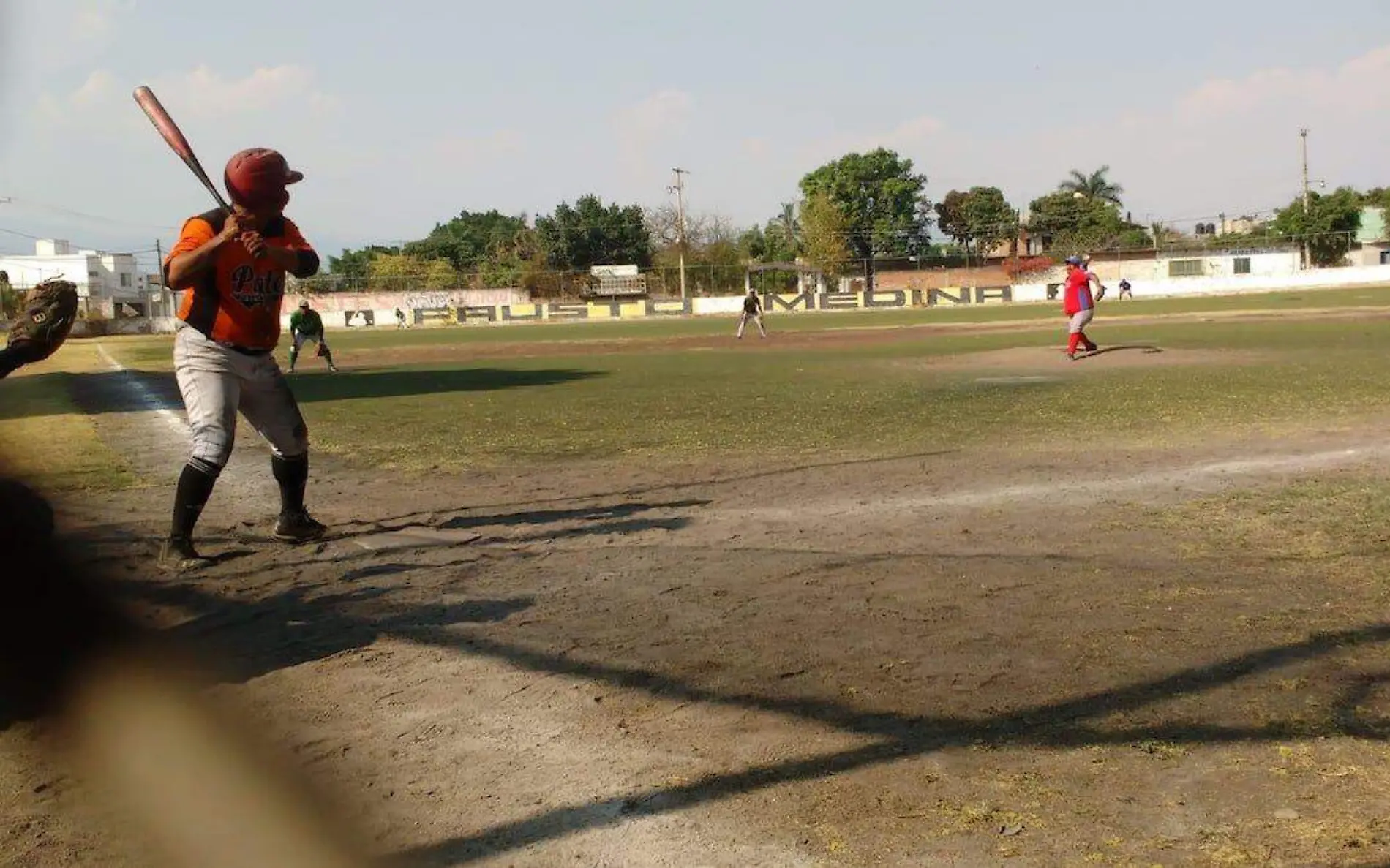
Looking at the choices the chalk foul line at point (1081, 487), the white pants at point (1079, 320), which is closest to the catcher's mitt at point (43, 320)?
the chalk foul line at point (1081, 487)

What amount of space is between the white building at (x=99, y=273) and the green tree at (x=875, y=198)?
61.0 meters

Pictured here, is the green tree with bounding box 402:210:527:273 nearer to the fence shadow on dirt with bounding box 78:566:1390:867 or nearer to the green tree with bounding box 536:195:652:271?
the green tree with bounding box 536:195:652:271

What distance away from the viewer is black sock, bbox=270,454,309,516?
6.56 meters

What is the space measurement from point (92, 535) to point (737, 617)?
442 cm

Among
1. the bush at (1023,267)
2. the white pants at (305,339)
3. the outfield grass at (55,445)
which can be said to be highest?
the bush at (1023,267)

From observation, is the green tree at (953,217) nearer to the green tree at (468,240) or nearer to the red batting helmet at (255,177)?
the green tree at (468,240)

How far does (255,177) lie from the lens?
Answer: 5996mm

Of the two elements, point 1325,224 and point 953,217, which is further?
point 953,217

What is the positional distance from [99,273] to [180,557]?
4111 inches

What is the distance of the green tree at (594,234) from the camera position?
105 meters

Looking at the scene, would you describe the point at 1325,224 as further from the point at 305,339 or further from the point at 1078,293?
the point at 305,339

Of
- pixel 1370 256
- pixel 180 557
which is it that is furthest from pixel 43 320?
pixel 1370 256

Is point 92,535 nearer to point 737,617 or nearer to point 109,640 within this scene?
point 109,640

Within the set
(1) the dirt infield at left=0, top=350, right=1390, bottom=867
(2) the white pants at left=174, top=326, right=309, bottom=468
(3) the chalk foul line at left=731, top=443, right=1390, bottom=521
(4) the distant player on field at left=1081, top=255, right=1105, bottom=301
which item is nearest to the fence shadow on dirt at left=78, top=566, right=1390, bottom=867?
(1) the dirt infield at left=0, top=350, right=1390, bottom=867
